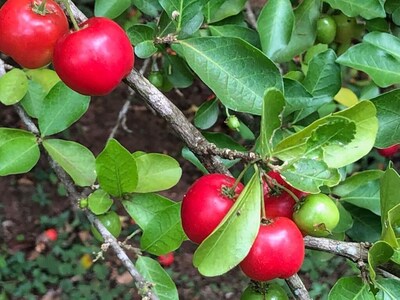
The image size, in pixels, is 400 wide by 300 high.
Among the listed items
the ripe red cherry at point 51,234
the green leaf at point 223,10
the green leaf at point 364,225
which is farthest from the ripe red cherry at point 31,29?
the ripe red cherry at point 51,234

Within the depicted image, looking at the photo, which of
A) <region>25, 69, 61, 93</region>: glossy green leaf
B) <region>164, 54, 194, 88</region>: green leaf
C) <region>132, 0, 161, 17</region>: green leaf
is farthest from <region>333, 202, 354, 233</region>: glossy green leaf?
<region>25, 69, 61, 93</region>: glossy green leaf

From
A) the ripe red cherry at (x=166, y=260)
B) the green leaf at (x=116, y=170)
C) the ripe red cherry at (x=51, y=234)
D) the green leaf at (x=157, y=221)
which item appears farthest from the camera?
the ripe red cherry at (x=51, y=234)

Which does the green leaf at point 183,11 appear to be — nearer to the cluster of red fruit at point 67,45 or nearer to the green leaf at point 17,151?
the cluster of red fruit at point 67,45

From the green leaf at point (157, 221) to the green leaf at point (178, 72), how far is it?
0.36 metres

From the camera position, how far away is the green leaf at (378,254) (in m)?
0.96

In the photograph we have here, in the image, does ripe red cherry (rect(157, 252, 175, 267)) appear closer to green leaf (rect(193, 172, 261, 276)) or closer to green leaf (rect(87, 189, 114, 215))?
green leaf (rect(87, 189, 114, 215))

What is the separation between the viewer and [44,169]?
12.4 ft

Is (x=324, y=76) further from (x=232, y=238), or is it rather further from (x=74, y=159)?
(x=232, y=238)

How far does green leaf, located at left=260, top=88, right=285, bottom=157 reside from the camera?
0.82m

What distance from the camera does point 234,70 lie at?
3.49ft

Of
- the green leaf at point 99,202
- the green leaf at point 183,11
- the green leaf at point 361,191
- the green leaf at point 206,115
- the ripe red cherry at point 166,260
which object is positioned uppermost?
the green leaf at point 183,11

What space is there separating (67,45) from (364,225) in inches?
32.8

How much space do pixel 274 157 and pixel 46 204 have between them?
3.04 meters

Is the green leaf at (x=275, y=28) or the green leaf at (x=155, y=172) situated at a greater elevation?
the green leaf at (x=275, y=28)
